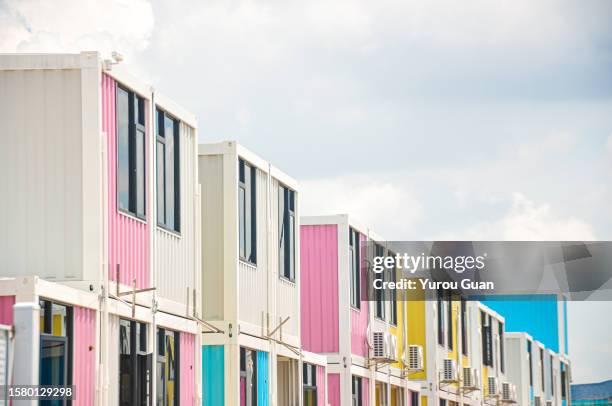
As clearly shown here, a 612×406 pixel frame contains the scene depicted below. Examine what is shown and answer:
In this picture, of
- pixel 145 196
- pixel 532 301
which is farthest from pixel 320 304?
pixel 532 301

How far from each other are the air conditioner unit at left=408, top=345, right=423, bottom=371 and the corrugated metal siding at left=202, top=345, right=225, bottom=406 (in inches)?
630

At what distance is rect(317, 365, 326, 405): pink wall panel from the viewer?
30.3m

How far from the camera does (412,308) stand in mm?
43844

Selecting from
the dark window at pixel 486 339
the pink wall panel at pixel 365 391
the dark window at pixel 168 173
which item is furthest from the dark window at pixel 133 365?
the dark window at pixel 486 339

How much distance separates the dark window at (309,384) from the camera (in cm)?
2956

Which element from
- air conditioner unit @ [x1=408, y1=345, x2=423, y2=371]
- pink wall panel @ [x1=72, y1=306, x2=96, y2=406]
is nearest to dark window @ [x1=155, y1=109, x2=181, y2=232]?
pink wall panel @ [x1=72, y1=306, x2=96, y2=406]

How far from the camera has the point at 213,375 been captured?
2445cm

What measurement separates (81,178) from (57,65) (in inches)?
59.7

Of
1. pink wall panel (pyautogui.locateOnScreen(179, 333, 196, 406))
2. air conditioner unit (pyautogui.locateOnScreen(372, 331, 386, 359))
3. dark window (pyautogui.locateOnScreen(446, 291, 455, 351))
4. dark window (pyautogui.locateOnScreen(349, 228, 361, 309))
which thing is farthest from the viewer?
dark window (pyautogui.locateOnScreen(446, 291, 455, 351))

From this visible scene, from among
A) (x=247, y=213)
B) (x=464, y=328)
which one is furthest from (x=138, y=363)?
(x=464, y=328)

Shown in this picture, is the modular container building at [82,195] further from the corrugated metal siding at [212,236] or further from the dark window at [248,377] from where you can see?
the dark window at [248,377]

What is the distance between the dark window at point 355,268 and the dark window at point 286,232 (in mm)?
5790

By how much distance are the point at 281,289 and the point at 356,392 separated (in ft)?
24.0

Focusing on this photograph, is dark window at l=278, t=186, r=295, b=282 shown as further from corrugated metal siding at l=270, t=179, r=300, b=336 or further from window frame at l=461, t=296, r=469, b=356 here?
window frame at l=461, t=296, r=469, b=356
